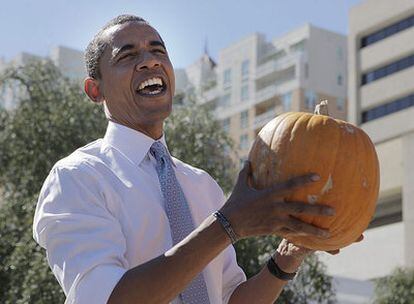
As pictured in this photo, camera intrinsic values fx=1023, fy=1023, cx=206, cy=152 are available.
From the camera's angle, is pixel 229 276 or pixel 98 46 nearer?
pixel 98 46

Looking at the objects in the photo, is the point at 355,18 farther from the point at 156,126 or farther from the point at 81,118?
the point at 156,126

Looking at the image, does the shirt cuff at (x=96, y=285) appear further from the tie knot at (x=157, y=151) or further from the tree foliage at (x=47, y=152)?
the tree foliage at (x=47, y=152)

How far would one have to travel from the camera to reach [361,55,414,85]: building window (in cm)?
5843

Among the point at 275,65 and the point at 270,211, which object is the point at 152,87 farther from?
the point at 275,65

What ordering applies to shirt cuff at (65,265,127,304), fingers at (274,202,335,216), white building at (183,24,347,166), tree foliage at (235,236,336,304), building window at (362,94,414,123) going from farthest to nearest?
white building at (183,24,347,166)
building window at (362,94,414,123)
tree foliage at (235,236,336,304)
shirt cuff at (65,265,127,304)
fingers at (274,202,335,216)

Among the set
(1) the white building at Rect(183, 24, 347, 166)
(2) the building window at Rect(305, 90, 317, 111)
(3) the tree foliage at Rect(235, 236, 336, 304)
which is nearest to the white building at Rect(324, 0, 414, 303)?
(1) the white building at Rect(183, 24, 347, 166)

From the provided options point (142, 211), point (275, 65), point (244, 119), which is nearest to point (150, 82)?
point (142, 211)

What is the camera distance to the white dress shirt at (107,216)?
9.98 ft

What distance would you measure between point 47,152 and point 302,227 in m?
12.9

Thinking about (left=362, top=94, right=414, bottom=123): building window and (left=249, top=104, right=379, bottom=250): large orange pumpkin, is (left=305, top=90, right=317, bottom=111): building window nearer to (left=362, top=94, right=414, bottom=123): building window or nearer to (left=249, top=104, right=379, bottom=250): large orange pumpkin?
(left=362, top=94, right=414, bottom=123): building window

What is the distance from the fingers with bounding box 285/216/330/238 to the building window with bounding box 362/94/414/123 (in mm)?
55565

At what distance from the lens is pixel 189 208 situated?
351cm

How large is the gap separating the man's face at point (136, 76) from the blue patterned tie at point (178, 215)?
0.14 metres

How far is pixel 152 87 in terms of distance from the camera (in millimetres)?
3506
